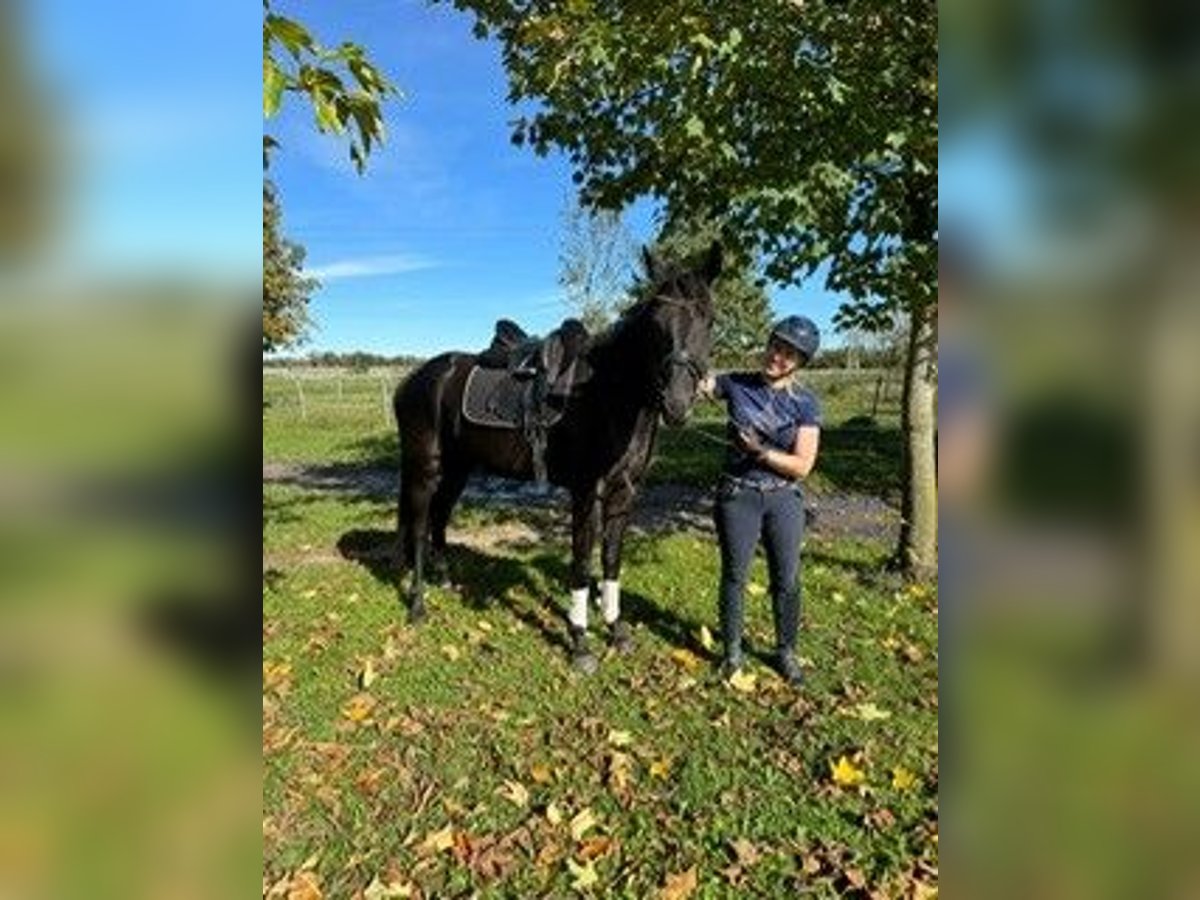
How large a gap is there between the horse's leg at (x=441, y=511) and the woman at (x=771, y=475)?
2956 mm

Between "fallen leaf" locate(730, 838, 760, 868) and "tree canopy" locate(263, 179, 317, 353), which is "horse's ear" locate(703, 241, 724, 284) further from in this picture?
"tree canopy" locate(263, 179, 317, 353)

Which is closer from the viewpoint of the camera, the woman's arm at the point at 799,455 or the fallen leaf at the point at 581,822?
the fallen leaf at the point at 581,822

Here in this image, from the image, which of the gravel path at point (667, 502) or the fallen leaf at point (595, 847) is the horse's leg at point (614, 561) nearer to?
the fallen leaf at point (595, 847)

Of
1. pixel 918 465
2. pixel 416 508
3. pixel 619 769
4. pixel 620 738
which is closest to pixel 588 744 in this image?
pixel 620 738

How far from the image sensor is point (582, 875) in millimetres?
3758

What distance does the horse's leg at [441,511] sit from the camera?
8016 mm

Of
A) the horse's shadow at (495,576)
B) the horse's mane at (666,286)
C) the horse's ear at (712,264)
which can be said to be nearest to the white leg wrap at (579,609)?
the horse's shadow at (495,576)

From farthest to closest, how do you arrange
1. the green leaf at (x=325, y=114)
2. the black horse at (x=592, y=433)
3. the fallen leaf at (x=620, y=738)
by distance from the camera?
the black horse at (x=592, y=433)
the fallen leaf at (x=620, y=738)
the green leaf at (x=325, y=114)

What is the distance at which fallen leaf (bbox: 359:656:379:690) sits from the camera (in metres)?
5.81
